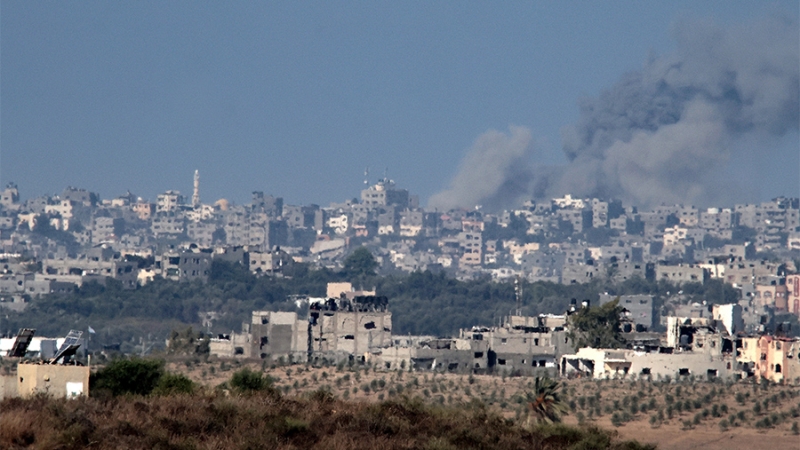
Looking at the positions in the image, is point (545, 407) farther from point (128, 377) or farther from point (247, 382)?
point (128, 377)

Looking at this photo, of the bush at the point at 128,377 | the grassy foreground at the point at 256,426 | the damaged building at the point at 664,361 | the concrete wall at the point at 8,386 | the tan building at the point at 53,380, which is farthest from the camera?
the damaged building at the point at 664,361

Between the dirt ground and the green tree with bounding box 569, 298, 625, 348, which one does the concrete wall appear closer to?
the dirt ground

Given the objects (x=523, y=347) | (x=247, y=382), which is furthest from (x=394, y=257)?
(x=247, y=382)

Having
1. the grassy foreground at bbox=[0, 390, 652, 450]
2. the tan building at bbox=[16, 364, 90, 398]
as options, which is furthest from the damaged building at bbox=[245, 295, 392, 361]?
the grassy foreground at bbox=[0, 390, 652, 450]

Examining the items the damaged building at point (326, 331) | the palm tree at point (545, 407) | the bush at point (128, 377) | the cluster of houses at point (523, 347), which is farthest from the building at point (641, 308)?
the bush at point (128, 377)

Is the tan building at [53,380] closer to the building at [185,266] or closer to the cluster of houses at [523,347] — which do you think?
the cluster of houses at [523,347]

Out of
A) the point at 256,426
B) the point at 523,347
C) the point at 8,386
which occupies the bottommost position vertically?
the point at 256,426
